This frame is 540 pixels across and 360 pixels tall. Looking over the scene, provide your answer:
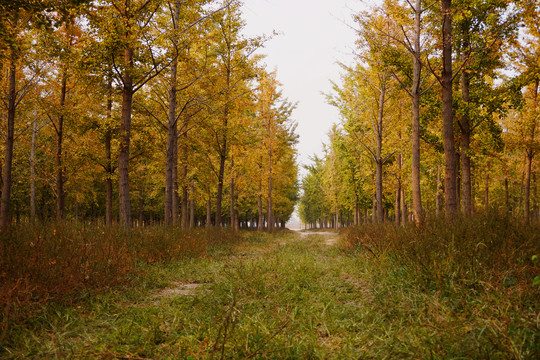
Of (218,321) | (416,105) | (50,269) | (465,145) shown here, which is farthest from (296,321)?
(465,145)

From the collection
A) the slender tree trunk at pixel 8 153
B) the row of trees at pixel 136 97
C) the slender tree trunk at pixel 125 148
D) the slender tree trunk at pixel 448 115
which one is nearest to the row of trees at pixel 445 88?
the slender tree trunk at pixel 448 115

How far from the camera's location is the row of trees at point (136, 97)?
8039 millimetres

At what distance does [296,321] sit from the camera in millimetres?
3158

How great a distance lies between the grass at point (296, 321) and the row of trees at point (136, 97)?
3438mm

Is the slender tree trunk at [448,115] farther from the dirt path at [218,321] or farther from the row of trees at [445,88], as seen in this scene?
the dirt path at [218,321]

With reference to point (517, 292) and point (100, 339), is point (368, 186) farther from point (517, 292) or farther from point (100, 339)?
point (100, 339)

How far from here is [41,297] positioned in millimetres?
3699

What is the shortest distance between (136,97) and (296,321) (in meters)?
12.3

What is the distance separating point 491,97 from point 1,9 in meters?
13.8

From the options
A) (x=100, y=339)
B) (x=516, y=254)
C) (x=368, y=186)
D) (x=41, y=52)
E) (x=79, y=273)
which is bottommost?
(x=100, y=339)

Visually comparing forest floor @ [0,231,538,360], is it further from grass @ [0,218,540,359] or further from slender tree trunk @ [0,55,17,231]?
slender tree trunk @ [0,55,17,231]

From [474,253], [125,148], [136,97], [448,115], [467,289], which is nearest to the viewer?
[467,289]

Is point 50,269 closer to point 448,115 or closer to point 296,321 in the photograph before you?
point 296,321

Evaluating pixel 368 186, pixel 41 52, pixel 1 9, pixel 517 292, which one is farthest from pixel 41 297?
pixel 368 186
